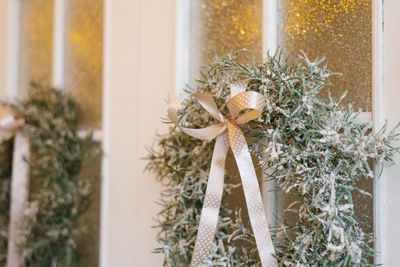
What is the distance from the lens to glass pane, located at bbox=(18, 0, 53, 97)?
3.75 ft

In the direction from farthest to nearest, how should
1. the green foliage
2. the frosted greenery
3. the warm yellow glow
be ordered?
the green foliage
the warm yellow glow
the frosted greenery

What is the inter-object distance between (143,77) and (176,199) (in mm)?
307

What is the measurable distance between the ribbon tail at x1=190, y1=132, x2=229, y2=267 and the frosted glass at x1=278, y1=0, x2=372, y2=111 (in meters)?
0.19

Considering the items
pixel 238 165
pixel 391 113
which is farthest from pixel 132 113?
pixel 391 113

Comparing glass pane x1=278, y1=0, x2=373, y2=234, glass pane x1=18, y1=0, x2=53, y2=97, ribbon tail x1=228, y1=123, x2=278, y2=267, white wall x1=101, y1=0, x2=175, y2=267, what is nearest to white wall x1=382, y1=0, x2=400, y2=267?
glass pane x1=278, y1=0, x2=373, y2=234

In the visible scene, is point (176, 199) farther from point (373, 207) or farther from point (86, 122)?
point (86, 122)

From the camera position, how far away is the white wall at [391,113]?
52 cm

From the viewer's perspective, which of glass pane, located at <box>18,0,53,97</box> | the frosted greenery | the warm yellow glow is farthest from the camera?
glass pane, located at <box>18,0,53,97</box>

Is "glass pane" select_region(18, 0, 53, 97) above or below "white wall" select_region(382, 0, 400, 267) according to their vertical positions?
above

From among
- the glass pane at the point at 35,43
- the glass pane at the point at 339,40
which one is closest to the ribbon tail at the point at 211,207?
the glass pane at the point at 339,40

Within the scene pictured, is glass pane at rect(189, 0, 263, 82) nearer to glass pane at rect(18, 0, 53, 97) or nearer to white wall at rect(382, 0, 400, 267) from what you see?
white wall at rect(382, 0, 400, 267)

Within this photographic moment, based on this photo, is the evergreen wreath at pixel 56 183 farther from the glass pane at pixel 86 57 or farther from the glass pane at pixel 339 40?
the glass pane at pixel 339 40

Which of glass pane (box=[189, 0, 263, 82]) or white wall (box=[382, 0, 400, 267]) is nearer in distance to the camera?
white wall (box=[382, 0, 400, 267])

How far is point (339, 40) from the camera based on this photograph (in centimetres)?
58
